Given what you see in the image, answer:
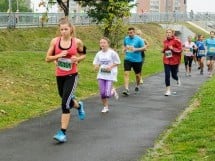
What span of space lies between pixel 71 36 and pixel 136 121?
102 inches

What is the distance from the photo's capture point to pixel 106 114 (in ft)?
37.4

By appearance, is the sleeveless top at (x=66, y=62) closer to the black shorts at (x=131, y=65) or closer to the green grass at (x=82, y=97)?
the green grass at (x=82, y=97)

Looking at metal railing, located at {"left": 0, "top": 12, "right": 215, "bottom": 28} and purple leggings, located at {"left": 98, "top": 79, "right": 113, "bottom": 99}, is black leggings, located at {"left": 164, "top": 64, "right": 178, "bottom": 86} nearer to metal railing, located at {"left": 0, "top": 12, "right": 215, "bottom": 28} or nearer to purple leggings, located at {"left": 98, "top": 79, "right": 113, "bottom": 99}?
purple leggings, located at {"left": 98, "top": 79, "right": 113, "bottom": 99}

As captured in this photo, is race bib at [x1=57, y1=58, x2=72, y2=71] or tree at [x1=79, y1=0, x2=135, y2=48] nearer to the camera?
race bib at [x1=57, y1=58, x2=72, y2=71]

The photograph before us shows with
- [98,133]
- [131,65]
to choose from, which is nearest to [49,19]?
[131,65]

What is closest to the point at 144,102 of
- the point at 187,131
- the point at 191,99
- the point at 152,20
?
the point at 191,99

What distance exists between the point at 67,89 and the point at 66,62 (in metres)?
0.42

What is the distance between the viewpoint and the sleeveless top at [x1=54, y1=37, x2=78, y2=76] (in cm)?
871

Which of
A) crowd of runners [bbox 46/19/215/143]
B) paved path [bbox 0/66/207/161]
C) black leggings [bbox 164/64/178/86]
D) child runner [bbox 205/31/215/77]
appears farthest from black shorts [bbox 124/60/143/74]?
child runner [bbox 205/31/215/77]

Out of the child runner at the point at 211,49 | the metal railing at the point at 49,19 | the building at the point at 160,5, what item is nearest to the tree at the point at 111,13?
the metal railing at the point at 49,19

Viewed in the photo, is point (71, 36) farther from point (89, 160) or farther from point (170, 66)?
point (170, 66)

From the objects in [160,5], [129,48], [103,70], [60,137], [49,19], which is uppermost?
[160,5]

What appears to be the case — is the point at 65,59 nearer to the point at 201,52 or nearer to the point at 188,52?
the point at 188,52

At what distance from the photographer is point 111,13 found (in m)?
32.9
